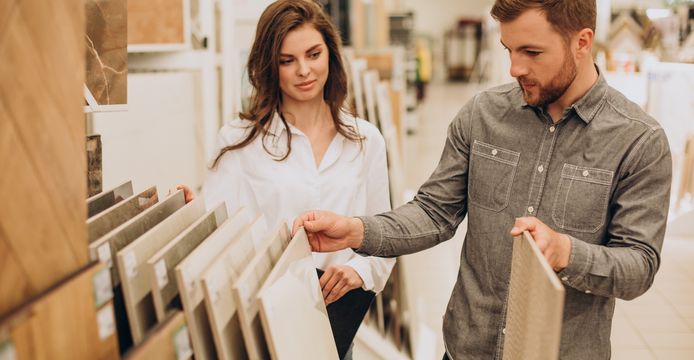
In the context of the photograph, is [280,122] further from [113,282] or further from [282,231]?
[113,282]

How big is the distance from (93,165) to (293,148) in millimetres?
657

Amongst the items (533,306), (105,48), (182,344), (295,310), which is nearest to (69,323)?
(182,344)

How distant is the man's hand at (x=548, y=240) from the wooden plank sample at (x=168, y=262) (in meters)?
0.57

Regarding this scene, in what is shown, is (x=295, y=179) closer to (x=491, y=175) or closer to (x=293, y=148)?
(x=293, y=148)

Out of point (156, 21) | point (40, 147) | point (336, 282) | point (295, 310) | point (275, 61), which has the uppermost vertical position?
point (156, 21)

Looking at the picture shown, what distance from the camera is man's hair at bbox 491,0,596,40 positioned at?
1535 mm

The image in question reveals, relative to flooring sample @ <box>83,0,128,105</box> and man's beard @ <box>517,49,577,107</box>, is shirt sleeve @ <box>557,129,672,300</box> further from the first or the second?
flooring sample @ <box>83,0,128,105</box>

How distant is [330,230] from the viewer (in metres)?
1.65

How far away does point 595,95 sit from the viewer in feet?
5.31

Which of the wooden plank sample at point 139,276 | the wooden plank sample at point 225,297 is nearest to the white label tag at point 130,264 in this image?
the wooden plank sample at point 139,276

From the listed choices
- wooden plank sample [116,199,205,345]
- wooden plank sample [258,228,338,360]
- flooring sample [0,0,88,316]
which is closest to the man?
wooden plank sample [258,228,338,360]

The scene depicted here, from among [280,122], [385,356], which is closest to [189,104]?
[280,122]

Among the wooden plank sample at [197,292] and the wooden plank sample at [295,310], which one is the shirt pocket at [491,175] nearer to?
the wooden plank sample at [295,310]

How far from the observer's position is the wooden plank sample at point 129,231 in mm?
1023
